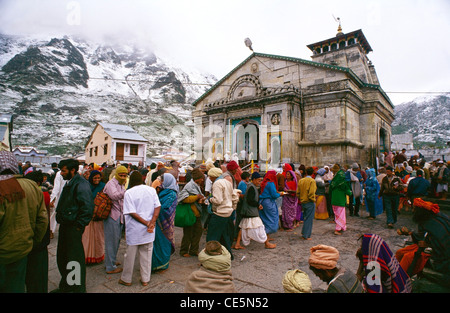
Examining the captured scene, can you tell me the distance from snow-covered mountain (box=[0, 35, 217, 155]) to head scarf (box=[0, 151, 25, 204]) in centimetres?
3367

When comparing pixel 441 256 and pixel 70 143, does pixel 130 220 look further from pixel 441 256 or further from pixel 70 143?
pixel 70 143

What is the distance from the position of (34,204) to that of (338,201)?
22.8 ft

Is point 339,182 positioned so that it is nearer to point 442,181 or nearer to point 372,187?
point 372,187

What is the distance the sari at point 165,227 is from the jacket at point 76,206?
4.03 ft

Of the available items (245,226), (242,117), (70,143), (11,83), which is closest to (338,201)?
(245,226)

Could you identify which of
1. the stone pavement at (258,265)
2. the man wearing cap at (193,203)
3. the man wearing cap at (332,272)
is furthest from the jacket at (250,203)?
the man wearing cap at (332,272)

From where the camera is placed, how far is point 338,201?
6.82 m

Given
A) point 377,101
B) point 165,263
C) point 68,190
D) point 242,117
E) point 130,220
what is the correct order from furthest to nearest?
point 242,117 < point 377,101 < point 165,263 < point 130,220 < point 68,190

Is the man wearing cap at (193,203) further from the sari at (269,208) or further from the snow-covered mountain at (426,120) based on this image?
the snow-covered mountain at (426,120)

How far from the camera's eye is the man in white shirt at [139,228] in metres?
3.66

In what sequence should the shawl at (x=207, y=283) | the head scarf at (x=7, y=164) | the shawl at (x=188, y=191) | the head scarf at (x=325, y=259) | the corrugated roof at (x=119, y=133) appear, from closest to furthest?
1. the shawl at (x=207, y=283)
2. the head scarf at (x=325, y=259)
3. the head scarf at (x=7, y=164)
4. the shawl at (x=188, y=191)
5. the corrugated roof at (x=119, y=133)

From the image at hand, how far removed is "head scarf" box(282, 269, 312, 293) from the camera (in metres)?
2.07

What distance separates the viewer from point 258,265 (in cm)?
455

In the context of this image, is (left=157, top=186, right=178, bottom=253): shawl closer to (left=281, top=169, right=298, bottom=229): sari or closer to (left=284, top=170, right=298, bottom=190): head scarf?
(left=281, top=169, right=298, bottom=229): sari
